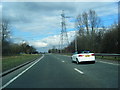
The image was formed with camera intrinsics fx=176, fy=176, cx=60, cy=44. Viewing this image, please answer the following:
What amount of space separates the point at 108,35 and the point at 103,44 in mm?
3028

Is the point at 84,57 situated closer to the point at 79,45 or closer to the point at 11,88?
the point at 11,88

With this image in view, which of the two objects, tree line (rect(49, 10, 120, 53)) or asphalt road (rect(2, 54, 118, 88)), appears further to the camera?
tree line (rect(49, 10, 120, 53))

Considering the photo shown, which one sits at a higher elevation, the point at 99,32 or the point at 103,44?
the point at 99,32

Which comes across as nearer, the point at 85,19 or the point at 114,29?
the point at 114,29

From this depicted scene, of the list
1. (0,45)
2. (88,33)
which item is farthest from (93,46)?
(0,45)

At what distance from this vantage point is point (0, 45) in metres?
58.2

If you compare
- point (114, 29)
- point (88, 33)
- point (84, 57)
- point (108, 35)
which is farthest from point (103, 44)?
point (84, 57)

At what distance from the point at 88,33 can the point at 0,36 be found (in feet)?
96.4

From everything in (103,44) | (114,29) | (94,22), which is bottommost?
(103,44)

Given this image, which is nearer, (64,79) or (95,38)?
(64,79)

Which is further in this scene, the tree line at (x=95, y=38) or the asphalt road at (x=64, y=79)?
the tree line at (x=95, y=38)

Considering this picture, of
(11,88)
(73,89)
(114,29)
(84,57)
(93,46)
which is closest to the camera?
(73,89)

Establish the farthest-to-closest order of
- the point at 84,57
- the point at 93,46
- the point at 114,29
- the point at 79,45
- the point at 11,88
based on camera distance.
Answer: the point at 79,45 < the point at 93,46 < the point at 114,29 < the point at 84,57 < the point at 11,88

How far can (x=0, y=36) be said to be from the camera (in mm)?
58188
